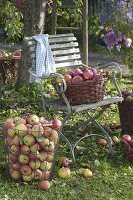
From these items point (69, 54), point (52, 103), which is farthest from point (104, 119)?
point (52, 103)

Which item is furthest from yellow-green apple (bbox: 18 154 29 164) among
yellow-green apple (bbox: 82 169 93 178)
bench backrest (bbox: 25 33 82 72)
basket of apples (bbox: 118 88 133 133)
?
bench backrest (bbox: 25 33 82 72)

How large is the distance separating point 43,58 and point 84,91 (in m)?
1.24

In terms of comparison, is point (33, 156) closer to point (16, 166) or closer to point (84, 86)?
point (16, 166)

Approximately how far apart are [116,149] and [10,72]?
9.81 ft

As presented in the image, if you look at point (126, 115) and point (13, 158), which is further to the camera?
point (126, 115)

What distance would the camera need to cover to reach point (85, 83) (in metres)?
4.41

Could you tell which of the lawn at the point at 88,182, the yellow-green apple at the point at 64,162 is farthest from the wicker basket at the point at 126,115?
the yellow-green apple at the point at 64,162

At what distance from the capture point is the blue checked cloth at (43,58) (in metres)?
5.48

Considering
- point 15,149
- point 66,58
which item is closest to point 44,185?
point 15,149

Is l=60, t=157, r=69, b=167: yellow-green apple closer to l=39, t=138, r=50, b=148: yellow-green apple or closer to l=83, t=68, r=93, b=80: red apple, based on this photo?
l=39, t=138, r=50, b=148: yellow-green apple

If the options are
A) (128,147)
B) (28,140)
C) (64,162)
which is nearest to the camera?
(28,140)

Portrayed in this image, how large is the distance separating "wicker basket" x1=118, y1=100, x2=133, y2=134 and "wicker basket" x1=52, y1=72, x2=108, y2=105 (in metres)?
0.62

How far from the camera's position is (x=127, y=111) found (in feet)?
16.6

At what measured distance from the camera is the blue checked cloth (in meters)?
5.48
